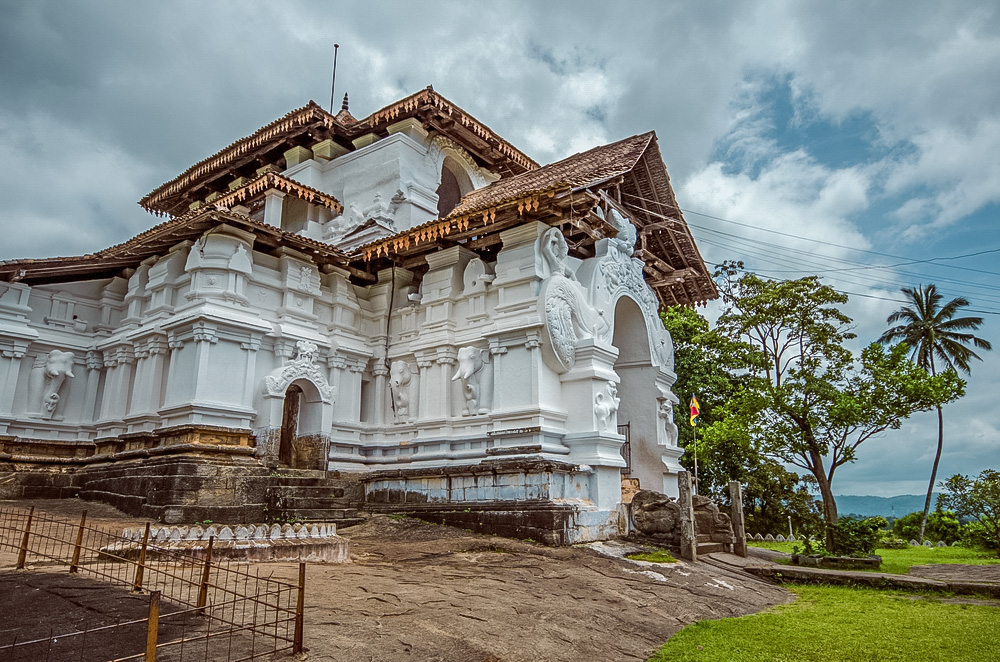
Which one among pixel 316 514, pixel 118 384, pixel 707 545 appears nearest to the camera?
pixel 316 514

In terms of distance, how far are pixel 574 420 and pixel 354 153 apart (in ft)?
33.7

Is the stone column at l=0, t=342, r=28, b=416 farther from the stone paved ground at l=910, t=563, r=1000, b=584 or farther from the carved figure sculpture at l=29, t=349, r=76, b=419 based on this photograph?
the stone paved ground at l=910, t=563, r=1000, b=584

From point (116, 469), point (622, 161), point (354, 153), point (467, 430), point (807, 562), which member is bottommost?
point (807, 562)

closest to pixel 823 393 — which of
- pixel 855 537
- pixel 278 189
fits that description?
pixel 855 537

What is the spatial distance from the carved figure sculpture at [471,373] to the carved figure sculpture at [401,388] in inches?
64.8

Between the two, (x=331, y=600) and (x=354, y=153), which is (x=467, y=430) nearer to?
(x=331, y=600)

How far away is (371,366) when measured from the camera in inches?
609

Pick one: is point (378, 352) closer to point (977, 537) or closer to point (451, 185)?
point (451, 185)

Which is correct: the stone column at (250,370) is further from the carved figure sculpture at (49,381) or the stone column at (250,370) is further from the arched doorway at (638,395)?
the arched doorway at (638,395)

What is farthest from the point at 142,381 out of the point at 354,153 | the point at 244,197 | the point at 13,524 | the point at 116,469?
the point at 354,153

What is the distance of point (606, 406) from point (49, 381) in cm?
1197

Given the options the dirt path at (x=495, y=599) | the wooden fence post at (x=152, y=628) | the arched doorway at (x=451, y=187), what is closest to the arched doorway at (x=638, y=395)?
the dirt path at (x=495, y=599)

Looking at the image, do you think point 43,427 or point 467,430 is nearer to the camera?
point 467,430

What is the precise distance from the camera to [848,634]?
703 cm
